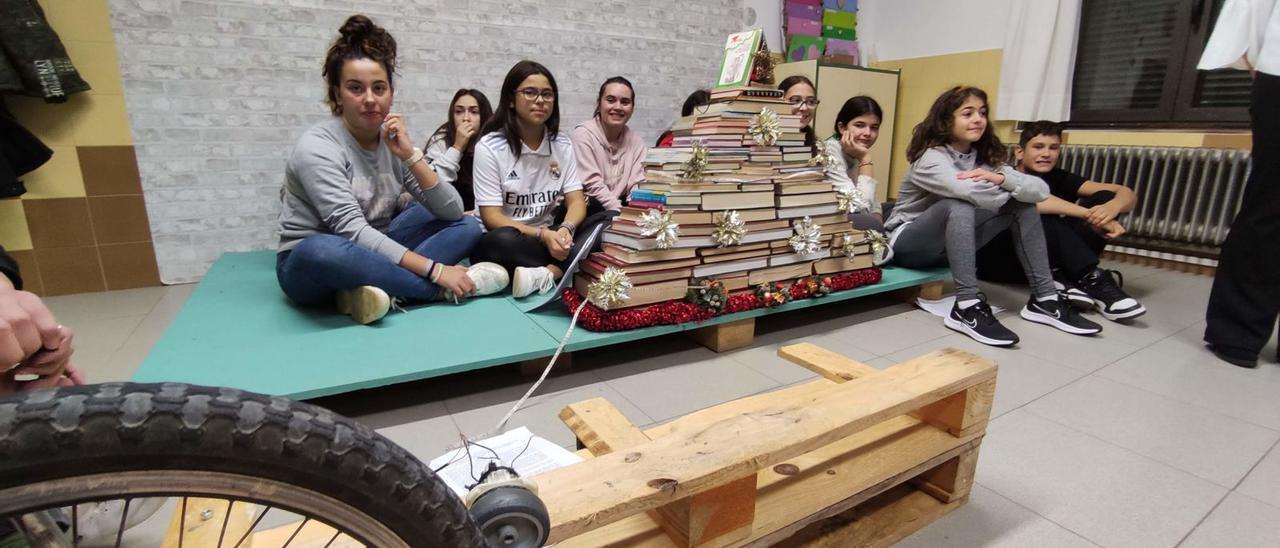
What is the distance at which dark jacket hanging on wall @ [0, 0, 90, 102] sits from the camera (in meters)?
2.45

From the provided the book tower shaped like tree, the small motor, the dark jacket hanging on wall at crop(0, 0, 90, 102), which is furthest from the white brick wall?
→ the small motor

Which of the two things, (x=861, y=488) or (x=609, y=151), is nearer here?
(x=861, y=488)

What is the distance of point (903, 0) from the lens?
4902 millimetres

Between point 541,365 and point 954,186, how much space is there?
1802 millimetres

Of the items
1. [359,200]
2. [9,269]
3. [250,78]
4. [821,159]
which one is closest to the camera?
[9,269]

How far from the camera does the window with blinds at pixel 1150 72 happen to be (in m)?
3.46

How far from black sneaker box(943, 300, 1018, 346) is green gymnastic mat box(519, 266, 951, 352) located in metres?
0.27

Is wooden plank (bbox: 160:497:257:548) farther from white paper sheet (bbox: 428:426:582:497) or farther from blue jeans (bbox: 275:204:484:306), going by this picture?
blue jeans (bbox: 275:204:484:306)

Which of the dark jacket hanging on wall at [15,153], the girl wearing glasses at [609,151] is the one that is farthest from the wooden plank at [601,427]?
the dark jacket hanging on wall at [15,153]

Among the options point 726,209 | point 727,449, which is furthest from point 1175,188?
point 727,449

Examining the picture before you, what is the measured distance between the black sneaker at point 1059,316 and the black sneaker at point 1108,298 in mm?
142

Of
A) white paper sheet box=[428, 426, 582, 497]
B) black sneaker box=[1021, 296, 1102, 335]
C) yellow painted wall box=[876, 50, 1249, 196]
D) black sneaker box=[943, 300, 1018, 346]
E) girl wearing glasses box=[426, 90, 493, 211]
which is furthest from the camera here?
yellow painted wall box=[876, 50, 1249, 196]

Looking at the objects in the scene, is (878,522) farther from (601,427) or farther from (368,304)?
(368,304)

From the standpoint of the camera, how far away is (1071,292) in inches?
103
